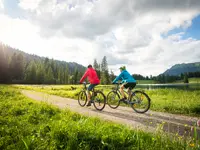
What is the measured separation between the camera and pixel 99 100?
10211 mm

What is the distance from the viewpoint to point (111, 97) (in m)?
11.0

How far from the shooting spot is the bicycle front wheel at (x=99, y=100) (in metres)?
9.96

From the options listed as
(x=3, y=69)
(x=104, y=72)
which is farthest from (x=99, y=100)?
(x=104, y=72)

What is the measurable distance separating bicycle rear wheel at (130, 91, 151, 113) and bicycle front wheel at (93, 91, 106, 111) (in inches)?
67.4

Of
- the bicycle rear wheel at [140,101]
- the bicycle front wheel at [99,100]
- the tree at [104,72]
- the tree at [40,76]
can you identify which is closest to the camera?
the bicycle rear wheel at [140,101]

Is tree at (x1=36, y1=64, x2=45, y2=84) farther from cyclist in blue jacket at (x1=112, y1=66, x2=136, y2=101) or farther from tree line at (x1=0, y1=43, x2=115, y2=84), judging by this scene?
cyclist in blue jacket at (x1=112, y1=66, x2=136, y2=101)

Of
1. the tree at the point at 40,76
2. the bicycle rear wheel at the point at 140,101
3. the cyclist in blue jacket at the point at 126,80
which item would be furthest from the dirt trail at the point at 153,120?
the tree at the point at 40,76

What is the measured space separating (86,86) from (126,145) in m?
7.77

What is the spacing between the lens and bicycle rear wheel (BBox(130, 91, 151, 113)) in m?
8.81

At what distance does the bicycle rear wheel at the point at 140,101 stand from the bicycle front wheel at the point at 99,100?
1712 millimetres

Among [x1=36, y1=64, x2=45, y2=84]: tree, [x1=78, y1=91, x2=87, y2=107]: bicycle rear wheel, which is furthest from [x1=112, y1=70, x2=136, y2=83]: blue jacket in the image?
[x1=36, y1=64, x2=45, y2=84]: tree

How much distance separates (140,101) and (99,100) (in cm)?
253

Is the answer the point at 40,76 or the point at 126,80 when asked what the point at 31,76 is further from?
the point at 126,80

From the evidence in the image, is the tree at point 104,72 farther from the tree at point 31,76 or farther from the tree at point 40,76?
the tree at point 31,76
